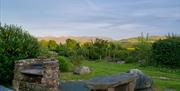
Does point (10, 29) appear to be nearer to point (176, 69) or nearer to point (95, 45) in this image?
point (176, 69)

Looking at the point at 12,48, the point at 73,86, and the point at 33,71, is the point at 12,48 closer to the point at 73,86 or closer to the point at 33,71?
the point at 33,71

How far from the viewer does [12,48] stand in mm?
16250

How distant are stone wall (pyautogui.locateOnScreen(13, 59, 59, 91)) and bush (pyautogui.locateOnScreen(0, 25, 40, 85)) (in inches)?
36.7

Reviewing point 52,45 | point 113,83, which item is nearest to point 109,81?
point 113,83

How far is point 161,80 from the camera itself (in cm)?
1717

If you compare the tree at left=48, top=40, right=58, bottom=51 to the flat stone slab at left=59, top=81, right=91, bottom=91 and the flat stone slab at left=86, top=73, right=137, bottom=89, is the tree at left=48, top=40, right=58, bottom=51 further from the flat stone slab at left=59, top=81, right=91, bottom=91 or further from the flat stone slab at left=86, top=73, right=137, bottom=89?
the flat stone slab at left=86, top=73, right=137, bottom=89

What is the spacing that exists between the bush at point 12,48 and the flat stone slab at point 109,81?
631cm

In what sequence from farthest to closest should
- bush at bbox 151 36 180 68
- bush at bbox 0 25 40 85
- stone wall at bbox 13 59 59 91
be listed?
bush at bbox 151 36 180 68 → bush at bbox 0 25 40 85 → stone wall at bbox 13 59 59 91

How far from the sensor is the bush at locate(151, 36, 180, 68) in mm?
23109

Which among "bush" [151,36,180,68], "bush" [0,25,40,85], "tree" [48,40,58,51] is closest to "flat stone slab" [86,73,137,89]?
"bush" [0,25,40,85]

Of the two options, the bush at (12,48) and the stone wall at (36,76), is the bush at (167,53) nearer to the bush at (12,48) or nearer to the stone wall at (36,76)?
the bush at (12,48)

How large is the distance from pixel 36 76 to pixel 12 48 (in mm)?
2214

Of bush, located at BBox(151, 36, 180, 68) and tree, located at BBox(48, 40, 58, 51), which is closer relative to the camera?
bush, located at BBox(151, 36, 180, 68)

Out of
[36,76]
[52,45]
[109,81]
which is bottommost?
[36,76]
